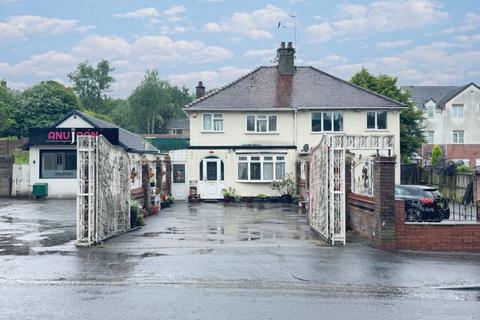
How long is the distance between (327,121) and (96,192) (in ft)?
77.4

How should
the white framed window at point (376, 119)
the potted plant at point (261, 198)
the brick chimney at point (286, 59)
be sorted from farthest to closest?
1. the brick chimney at point (286, 59)
2. the white framed window at point (376, 119)
3. the potted plant at point (261, 198)

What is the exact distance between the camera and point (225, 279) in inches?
405

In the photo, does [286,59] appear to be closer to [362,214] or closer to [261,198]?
[261,198]

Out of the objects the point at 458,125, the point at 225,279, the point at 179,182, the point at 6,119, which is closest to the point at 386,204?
the point at 225,279

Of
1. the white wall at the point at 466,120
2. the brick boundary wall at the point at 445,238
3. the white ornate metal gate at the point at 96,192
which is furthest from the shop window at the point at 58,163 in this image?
the white wall at the point at 466,120

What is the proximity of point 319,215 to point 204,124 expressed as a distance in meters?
20.3

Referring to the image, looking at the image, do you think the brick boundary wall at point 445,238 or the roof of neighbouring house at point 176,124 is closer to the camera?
the brick boundary wall at point 445,238

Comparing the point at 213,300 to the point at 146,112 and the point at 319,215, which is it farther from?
the point at 146,112

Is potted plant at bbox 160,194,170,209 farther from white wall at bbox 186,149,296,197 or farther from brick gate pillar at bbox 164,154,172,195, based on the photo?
white wall at bbox 186,149,296,197

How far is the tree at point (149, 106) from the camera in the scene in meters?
91.4

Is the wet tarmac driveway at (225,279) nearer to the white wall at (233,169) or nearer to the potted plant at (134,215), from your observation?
the potted plant at (134,215)

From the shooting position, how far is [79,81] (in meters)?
96.4

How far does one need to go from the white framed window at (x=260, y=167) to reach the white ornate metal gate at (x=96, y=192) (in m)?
18.7

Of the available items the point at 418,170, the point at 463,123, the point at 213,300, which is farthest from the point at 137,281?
the point at 463,123
